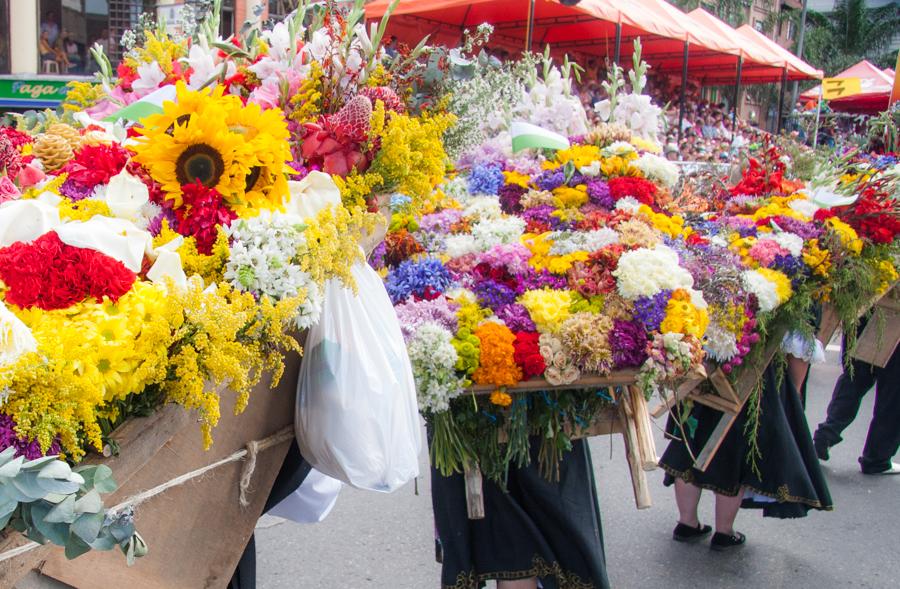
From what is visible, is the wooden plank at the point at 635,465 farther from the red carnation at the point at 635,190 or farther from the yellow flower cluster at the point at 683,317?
the red carnation at the point at 635,190

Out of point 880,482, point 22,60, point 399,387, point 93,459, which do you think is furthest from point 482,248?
point 22,60

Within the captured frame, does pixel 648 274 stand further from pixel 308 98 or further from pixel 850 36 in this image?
pixel 850 36

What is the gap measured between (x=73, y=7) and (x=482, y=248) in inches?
519

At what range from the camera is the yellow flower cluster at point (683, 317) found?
2766mm

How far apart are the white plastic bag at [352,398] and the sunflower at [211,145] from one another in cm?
36

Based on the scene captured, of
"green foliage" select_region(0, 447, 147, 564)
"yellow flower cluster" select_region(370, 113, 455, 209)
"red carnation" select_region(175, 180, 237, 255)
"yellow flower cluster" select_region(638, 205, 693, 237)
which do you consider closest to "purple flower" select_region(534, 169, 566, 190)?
"yellow flower cluster" select_region(638, 205, 693, 237)

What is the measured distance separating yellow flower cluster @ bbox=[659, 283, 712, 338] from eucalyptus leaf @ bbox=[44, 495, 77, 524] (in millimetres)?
2011

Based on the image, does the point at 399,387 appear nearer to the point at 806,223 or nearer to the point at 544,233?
the point at 544,233

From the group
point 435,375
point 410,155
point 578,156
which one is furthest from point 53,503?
point 578,156

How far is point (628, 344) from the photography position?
271 centimetres

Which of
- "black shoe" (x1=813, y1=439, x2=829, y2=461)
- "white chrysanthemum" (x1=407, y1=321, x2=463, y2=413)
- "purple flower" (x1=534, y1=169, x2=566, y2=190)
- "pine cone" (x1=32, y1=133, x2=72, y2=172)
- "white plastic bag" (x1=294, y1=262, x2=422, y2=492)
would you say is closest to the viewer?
"white plastic bag" (x1=294, y1=262, x2=422, y2=492)

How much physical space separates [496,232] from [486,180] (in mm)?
528

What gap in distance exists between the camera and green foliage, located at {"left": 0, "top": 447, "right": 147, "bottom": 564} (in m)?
1.11

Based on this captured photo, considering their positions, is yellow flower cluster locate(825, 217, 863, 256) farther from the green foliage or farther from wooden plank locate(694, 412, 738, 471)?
the green foliage
